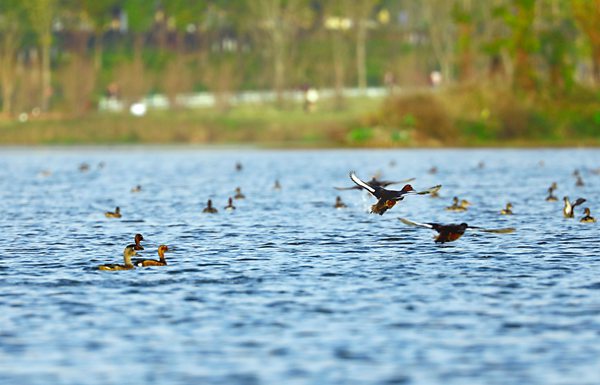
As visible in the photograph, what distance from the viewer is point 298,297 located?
1102 inches

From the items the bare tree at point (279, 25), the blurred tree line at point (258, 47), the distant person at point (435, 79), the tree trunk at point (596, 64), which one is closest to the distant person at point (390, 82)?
the blurred tree line at point (258, 47)

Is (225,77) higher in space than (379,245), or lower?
higher

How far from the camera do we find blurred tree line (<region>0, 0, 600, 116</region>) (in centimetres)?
11438

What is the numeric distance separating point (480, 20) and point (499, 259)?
124 metres

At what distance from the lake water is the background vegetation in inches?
2000

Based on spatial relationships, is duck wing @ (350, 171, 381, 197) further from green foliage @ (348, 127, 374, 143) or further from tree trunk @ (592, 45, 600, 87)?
tree trunk @ (592, 45, 600, 87)

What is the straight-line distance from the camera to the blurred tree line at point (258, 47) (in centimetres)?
11438

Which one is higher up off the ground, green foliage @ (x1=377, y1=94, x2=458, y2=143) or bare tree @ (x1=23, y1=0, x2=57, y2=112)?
bare tree @ (x1=23, y1=0, x2=57, y2=112)

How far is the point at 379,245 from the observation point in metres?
38.5

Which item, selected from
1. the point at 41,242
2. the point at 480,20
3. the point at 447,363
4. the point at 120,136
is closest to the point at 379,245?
the point at 41,242

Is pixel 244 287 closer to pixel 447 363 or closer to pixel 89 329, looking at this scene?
pixel 89 329

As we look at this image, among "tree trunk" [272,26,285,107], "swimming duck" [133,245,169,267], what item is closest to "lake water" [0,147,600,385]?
"swimming duck" [133,245,169,267]

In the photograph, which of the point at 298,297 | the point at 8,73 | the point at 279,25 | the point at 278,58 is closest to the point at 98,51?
the point at 279,25

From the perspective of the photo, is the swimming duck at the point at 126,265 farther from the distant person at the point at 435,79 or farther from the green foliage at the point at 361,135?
the distant person at the point at 435,79
